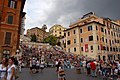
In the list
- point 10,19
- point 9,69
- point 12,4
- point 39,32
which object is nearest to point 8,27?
point 10,19

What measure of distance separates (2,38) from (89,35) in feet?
94.0

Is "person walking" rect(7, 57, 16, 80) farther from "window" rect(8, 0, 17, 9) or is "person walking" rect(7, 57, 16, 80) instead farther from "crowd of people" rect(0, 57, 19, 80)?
"window" rect(8, 0, 17, 9)

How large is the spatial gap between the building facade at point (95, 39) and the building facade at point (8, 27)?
83.5 feet

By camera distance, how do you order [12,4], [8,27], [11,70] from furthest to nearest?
[12,4], [8,27], [11,70]

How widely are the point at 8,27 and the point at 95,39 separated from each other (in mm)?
27069

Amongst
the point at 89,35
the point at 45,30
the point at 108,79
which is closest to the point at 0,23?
the point at 108,79

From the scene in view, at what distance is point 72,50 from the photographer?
52438 mm

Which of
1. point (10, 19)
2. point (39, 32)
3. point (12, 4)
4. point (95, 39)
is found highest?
point (39, 32)

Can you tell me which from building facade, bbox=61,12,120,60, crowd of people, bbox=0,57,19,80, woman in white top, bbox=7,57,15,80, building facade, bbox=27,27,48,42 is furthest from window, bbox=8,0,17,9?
building facade, bbox=27,27,48,42

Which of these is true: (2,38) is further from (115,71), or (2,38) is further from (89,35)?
(89,35)

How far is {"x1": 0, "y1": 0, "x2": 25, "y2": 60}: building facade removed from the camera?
2633 cm

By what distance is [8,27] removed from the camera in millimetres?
27344

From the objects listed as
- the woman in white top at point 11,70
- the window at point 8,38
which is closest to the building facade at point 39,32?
the window at point 8,38

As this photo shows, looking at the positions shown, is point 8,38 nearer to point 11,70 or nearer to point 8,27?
point 8,27
